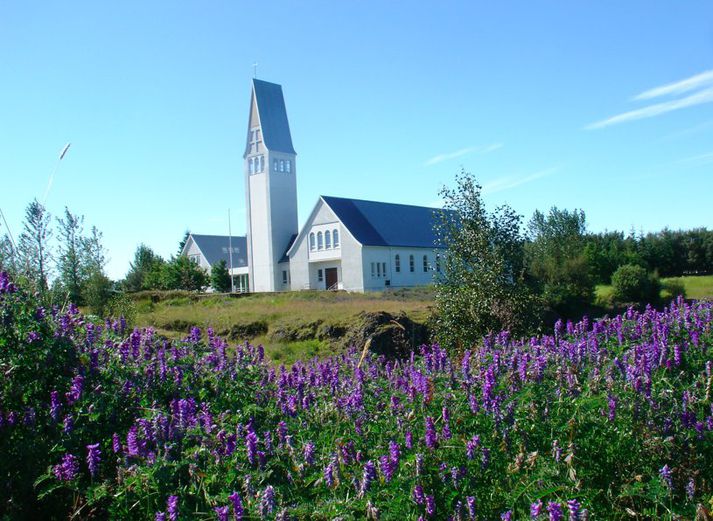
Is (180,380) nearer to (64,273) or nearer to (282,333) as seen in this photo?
(282,333)

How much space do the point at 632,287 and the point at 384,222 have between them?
2154cm

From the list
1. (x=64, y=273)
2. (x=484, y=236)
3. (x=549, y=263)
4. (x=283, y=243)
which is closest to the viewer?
(x=484, y=236)

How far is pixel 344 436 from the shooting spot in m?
4.26

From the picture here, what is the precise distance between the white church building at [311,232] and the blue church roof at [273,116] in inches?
3.1

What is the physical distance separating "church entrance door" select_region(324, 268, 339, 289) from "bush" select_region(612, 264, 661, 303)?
2133 centimetres

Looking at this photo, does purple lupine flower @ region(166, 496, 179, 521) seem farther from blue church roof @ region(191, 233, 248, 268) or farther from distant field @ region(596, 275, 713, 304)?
blue church roof @ region(191, 233, 248, 268)

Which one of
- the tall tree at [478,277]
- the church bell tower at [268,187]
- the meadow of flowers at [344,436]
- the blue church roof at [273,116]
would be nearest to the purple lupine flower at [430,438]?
the meadow of flowers at [344,436]

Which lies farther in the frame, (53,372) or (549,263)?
(549,263)

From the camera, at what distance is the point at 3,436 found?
426 cm

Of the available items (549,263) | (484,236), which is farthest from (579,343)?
(549,263)

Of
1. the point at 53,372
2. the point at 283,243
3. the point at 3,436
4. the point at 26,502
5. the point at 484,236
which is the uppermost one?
the point at 283,243

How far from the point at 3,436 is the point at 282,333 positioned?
12536mm

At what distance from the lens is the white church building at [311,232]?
45812 mm

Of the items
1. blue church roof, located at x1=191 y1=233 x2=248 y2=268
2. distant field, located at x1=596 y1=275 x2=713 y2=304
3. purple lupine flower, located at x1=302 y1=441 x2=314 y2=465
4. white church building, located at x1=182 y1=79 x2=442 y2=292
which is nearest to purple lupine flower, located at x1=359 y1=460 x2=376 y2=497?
purple lupine flower, located at x1=302 y1=441 x2=314 y2=465
